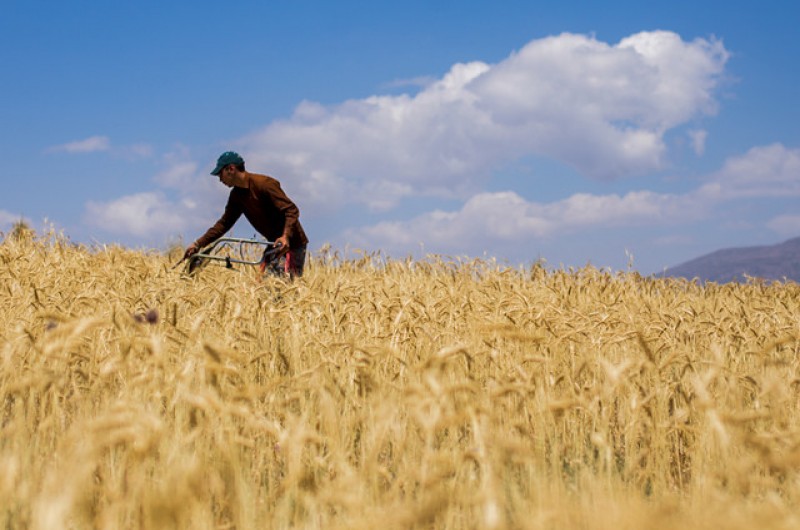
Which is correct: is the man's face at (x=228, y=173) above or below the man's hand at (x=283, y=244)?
above

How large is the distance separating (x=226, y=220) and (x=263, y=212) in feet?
1.31

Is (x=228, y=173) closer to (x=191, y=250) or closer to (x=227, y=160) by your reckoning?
(x=227, y=160)

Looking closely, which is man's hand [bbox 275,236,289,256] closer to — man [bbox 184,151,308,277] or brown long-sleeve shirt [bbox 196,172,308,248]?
Answer: man [bbox 184,151,308,277]

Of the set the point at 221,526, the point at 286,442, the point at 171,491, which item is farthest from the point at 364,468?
the point at 171,491

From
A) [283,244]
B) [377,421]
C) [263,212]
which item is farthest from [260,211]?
[377,421]

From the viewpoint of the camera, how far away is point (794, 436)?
2654 millimetres

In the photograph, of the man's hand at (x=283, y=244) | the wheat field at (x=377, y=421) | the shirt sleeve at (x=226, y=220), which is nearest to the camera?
the wheat field at (x=377, y=421)

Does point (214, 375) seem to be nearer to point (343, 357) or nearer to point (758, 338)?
point (343, 357)

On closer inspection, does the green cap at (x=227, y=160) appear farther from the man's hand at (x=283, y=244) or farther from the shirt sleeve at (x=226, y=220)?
the man's hand at (x=283, y=244)

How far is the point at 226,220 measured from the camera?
6844 mm

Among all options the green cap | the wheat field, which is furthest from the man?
the wheat field

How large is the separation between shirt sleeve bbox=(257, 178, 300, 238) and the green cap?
29 cm

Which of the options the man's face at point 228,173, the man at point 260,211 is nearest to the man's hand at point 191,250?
the man at point 260,211

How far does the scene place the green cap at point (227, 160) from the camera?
6.43 m
